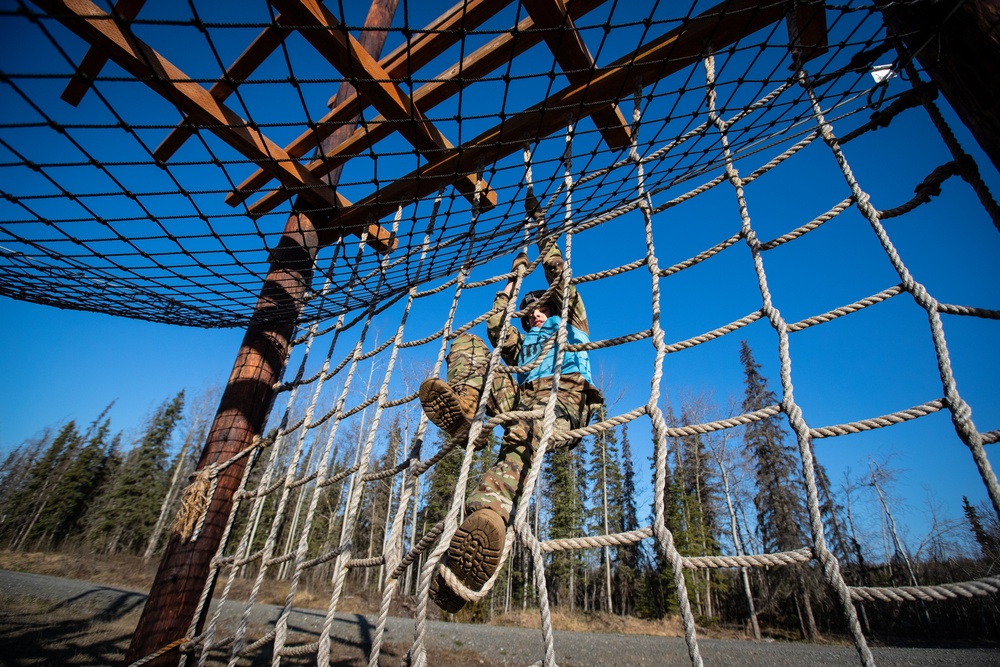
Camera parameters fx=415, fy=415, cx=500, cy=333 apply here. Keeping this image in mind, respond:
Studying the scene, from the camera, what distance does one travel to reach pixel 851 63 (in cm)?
162

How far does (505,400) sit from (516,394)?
4.3 inches

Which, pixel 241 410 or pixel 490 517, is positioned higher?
pixel 241 410

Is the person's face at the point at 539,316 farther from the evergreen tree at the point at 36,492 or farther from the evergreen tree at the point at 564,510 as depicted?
the evergreen tree at the point at 36,492

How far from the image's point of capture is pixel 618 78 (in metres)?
1.99

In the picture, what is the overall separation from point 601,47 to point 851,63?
0.98m

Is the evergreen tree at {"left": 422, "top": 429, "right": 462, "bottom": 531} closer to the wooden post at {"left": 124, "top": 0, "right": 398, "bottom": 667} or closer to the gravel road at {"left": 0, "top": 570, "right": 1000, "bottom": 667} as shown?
the gravel road at {"left": 0, "top": 570, "right": 1000, "bottom": 667}

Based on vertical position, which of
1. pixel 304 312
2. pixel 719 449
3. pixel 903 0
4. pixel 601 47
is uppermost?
pixel 719 449

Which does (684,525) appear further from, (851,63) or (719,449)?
(851,63)

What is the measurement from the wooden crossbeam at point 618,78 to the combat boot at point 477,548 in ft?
4.97

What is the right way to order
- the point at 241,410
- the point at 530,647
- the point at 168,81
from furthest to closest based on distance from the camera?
the point at 530,647 → the point at 241,410 → the point at 168,81

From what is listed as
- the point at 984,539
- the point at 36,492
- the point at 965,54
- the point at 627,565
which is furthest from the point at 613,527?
the point at 36,492

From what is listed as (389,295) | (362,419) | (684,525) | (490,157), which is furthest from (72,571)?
(684,525)

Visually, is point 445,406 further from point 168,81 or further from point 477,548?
point 168,81

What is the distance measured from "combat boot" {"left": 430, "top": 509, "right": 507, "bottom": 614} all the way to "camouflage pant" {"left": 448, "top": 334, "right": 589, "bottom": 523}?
141mm
